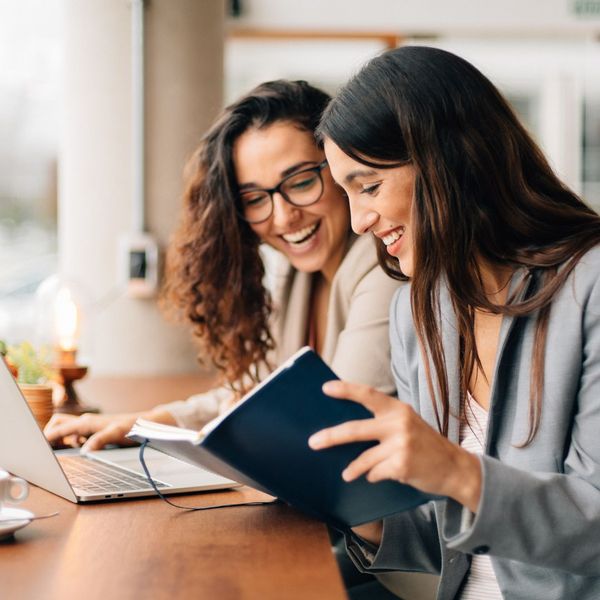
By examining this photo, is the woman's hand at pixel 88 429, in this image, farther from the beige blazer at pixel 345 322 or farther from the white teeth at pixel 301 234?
the white teeth at pixel 301 234

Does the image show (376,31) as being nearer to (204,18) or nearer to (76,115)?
(204,18)

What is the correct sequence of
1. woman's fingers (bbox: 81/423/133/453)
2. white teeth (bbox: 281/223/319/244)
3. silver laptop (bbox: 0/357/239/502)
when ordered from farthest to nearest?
1. white teeth (bbox: 281/223/319/244)
2. woman's fingers (bbox: 81/423/133/453)
3. silver laptop (bbox: 0/357/239/502)

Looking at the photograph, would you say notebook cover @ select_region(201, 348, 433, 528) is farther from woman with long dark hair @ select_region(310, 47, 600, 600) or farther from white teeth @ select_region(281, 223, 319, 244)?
white teeth @ select_region(281, 223, 319, 244)

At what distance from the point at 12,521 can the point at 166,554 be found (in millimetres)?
182

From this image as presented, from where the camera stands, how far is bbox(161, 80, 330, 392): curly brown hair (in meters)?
1.94

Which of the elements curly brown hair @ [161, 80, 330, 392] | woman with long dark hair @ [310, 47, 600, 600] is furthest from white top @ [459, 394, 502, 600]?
curly brown hair @ [161, 80, 330, 392]

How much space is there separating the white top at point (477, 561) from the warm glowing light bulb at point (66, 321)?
2.96 feet

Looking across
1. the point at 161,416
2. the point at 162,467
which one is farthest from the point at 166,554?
the point at 161,416

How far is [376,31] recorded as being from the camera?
4.48 meters

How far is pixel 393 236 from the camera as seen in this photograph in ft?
4.63

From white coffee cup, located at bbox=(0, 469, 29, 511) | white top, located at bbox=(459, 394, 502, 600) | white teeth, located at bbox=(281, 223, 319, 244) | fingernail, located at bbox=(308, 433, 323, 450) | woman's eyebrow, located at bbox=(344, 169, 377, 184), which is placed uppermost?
woman's eyebrow, located at bbox=(344, 169, 377, 184)

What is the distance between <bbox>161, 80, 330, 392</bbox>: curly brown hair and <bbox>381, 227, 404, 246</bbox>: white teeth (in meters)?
0.55

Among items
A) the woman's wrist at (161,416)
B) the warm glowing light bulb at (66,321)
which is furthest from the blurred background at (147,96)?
the woman's wrist at (161,416)

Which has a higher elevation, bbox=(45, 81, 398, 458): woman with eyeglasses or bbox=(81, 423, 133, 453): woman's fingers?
bbox=(45, 81, 398, 458): woman with eyeglasses
